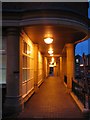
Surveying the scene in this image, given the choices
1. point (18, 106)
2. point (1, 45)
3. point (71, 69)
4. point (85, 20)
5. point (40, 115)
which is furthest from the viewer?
point (71, 69)

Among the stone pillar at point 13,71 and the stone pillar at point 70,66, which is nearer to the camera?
the stone pillar at point 13,71

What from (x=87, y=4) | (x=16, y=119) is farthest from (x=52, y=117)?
(x=87, y=4)

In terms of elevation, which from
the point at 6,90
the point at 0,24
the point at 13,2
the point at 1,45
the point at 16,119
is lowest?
A: the point at 16,119

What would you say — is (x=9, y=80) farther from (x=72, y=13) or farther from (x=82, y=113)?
(x=72, y=13)

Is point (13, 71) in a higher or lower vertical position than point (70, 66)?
lower

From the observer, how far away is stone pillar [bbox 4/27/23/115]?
9508 mm

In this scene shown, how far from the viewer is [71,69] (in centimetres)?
1628

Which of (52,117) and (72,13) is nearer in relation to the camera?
(52,117)

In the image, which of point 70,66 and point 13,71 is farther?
point 70,66

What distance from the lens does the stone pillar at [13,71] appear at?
951cm

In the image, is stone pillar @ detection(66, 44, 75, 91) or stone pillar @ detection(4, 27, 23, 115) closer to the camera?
stone pillar @ detection(4, 27, 23, 115)

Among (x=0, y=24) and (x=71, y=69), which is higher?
(x=0, y=24)

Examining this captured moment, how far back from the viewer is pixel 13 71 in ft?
31.3

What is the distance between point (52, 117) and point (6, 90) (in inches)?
90.4
